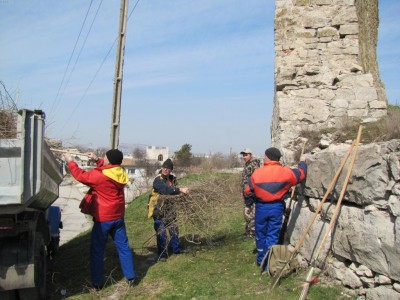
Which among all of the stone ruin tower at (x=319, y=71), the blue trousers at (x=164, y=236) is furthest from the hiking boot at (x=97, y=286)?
→ the stone ruin tower at (x=319, y=71)

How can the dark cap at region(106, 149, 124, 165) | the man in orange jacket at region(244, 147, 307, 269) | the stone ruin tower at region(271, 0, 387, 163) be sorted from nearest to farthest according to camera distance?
the man in orange jacket at region(244, 147, 307, 269) < the dark cap at region(106, 149, 124, 165) < the stone ruin tower at region(271, 0, 387, 163)

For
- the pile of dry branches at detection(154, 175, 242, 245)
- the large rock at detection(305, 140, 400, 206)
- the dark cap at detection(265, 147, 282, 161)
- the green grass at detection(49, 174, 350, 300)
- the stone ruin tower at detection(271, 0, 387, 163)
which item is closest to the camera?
the large rock at detection(305, 140, 400, 206)

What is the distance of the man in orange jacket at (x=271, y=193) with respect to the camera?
18.7ft

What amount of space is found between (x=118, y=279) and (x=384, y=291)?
3.59m

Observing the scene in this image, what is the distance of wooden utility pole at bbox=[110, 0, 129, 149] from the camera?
8.30 m

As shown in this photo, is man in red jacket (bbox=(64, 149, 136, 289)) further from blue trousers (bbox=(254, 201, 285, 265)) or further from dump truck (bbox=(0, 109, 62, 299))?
blue trousers (bbox=(254, 201, 285, 265))

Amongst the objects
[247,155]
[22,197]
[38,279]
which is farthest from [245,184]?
[22,197]

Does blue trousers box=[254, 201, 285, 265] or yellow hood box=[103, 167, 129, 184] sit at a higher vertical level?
yellow hood box=[103, 167, 129, 184]

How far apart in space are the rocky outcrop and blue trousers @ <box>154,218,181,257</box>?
85.3 inches

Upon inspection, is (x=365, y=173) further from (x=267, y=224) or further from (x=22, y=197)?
(x=22, y=197)

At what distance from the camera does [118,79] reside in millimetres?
8523

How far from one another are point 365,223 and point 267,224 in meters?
1.69

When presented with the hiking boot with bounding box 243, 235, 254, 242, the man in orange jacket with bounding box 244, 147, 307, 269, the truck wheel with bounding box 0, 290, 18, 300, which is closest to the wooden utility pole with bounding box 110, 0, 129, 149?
the hiking boot with bounding box 243, 235, 254, 242

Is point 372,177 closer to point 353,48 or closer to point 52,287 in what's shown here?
point 353,48
